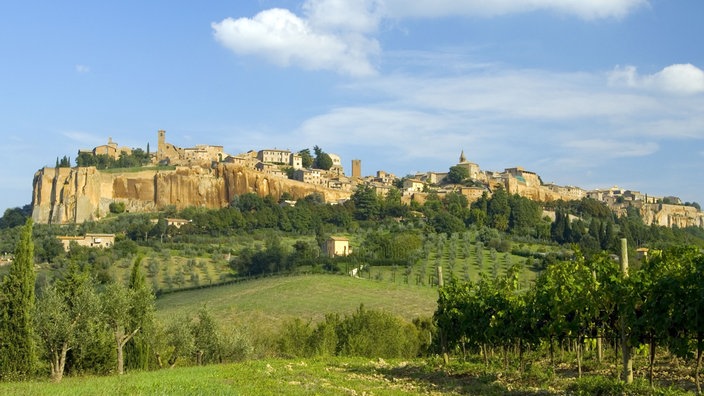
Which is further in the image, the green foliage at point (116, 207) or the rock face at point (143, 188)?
the green foliage at point (116, 207)

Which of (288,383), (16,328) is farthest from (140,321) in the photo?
(288,383)

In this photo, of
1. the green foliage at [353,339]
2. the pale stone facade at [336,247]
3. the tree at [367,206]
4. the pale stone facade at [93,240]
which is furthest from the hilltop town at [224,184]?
the green foliage at [353,339]

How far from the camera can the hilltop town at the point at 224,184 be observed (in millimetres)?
111625

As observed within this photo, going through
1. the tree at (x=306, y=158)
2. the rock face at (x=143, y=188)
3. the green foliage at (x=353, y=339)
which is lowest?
the green foliage at (x=353, y=339)

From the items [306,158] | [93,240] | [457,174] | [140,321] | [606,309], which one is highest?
[306,158]

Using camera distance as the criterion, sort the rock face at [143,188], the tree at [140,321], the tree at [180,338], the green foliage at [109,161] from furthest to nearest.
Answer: the green foliage at [109,161] → the rock face at [143,188] → the tree at [180,338] → the tree at [140,321]

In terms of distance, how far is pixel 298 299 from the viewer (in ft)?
159

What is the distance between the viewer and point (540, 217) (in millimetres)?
106125

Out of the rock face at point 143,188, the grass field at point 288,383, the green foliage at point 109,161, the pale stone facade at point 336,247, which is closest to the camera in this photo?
the grass field at point 288,383

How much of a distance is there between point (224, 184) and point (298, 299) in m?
70.1

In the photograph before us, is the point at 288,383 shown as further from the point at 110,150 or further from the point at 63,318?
the point at 110,150

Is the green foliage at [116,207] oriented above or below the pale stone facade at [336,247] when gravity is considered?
above

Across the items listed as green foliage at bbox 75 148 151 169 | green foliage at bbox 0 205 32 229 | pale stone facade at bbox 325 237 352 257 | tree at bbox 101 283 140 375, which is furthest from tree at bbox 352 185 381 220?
tree at bbox 101 283 140 375

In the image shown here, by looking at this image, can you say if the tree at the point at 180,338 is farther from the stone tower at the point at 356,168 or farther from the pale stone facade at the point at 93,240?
the stone tower at the point at 356,168
